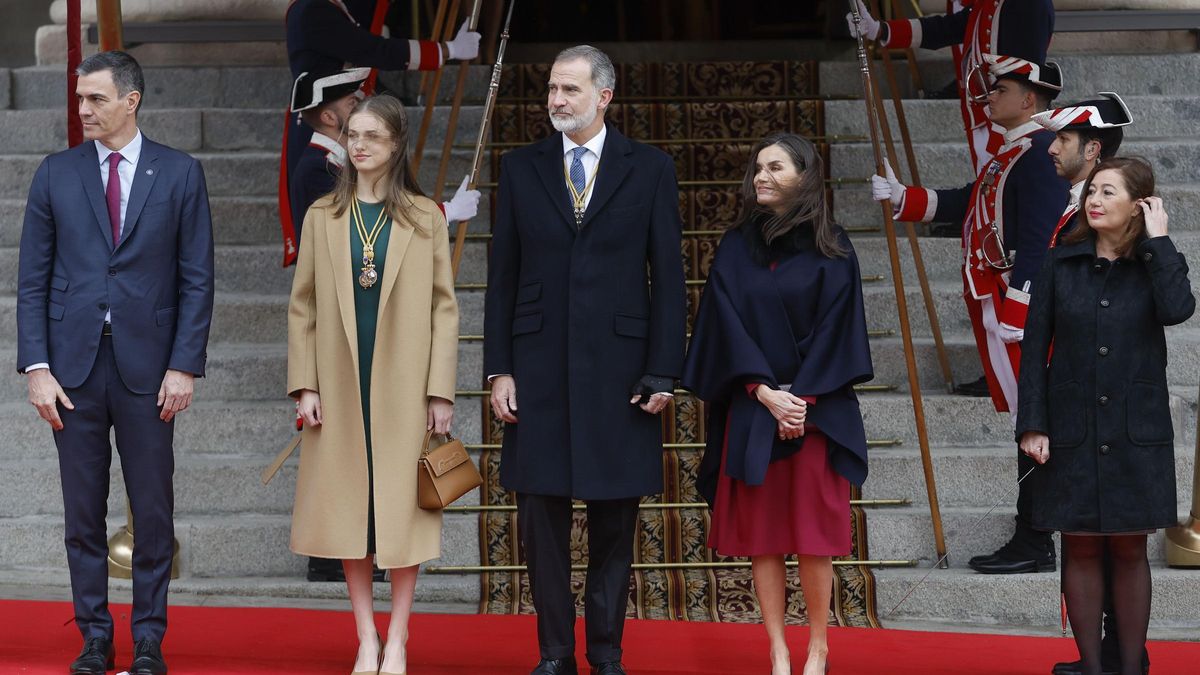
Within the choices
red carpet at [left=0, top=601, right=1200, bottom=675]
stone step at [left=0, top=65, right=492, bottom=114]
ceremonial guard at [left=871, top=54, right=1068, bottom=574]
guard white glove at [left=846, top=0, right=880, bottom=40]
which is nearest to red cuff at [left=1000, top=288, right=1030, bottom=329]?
ceremonial guard at [left=871, top=54, right=1068, bottom=574]

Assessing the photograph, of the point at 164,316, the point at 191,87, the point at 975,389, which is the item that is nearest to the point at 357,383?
the point at 164,316

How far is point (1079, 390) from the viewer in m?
4.30

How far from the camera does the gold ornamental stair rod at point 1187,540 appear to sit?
553 centimetres

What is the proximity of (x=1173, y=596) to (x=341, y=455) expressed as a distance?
2.83 m

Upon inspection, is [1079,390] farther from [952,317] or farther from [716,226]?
[716,226]

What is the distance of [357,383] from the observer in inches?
172

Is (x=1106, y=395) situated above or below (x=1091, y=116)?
below

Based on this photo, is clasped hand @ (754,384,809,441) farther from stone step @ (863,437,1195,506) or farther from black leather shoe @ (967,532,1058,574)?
stone step @ (863,437,1195,506)

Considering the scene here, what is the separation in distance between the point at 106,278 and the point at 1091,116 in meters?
2.78

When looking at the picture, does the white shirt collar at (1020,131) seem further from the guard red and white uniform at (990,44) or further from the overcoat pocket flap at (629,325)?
the overcoat pocket flap at (629,325)

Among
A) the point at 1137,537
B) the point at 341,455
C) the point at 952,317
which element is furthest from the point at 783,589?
the point at 952,317

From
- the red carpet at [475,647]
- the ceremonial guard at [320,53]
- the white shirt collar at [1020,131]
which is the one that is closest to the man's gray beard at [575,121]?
the ceremonial guard at [320,53]

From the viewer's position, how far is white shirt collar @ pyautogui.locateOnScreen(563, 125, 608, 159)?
4445 millimetres

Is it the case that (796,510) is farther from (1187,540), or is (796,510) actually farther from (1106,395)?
(1187,540)
